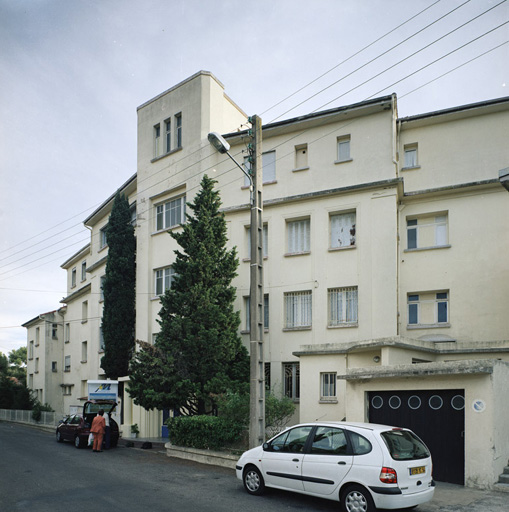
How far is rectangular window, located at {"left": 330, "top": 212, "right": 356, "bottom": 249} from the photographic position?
864 inches

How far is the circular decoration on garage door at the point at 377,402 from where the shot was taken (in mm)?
13633

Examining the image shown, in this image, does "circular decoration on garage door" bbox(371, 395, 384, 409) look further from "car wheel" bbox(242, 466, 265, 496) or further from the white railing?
the white railing

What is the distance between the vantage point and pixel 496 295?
20.1 m

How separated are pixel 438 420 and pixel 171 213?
58.3ft

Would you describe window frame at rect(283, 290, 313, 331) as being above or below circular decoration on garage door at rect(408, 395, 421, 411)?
above

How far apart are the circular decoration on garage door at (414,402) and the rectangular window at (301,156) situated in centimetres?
1240

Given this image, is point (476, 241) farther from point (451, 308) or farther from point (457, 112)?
point (457, 112)

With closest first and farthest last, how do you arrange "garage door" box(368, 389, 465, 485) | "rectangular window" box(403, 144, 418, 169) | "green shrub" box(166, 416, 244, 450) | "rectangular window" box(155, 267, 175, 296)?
1. "garage door" box(368, 389, 465, 485)
2. "green shrub" box(166, 416, 244, 450)
3. "rectangular window" box(403, 144, 418, 169)
4. "rectangular window" box(155, 267, 175, 296)

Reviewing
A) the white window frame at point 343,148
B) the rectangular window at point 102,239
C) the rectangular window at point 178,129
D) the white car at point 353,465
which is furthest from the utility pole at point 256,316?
the rectangular window at point 102,239

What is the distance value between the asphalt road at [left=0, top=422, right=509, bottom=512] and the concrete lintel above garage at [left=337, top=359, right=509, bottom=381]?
240 centimetres

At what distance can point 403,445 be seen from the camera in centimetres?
954

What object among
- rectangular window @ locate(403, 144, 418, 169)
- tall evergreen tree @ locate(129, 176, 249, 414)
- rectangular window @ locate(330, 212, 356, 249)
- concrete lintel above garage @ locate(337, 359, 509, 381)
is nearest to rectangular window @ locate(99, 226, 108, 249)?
tall evergreen tree @ locate(129, 176, 249, 414)

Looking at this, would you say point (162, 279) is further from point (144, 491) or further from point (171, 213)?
point (144, 491)

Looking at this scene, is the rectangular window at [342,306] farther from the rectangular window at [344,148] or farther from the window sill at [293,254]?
the rectangular window at [344,148]
